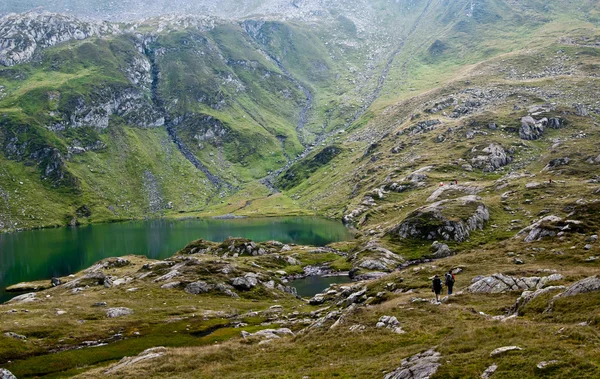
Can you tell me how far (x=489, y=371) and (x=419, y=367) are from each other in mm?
4629

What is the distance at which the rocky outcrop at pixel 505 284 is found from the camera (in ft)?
164

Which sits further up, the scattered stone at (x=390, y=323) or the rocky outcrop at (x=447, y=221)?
the scattered stone at (x=390, y=323)

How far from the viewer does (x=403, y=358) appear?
29953 mm

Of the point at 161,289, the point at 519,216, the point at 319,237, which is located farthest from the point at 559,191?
the point at 161,289

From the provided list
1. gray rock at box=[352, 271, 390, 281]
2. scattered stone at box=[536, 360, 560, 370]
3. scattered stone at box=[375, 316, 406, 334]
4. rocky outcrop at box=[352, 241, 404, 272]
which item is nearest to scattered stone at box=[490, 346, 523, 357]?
scattered stone at box=[536, 360, 560, 370]

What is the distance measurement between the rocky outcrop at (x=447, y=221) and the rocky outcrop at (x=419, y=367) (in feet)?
341

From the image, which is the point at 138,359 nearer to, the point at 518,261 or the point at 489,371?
the point at 489,371

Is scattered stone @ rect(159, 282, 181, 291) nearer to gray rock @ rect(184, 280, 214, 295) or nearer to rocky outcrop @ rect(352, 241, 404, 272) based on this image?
gray rock @ rect(184, 280, 214, 295)

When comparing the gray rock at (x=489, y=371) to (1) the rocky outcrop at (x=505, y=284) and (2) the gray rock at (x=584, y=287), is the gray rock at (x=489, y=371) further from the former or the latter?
(1) the rocky outcrop at (x=505, y=284)

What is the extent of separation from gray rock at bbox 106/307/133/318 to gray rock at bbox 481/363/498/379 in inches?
2695

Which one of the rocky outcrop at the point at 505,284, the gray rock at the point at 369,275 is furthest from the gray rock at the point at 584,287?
the gray rock at the point at 369,275

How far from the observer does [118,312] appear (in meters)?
75.6

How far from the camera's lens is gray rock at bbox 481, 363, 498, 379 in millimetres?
22561

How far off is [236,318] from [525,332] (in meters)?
51.8
